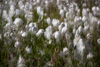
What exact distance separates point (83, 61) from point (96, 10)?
180cm

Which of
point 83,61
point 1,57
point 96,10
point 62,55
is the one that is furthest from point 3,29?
point 96,10

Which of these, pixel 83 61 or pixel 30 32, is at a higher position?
pixel 30 32

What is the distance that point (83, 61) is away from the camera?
1.44 m

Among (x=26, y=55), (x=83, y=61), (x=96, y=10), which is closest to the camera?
(x=83, y=61)

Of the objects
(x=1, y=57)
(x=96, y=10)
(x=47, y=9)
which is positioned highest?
(x=47, y=9)

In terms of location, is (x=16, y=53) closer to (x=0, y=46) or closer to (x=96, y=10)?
(x=0, y=46)

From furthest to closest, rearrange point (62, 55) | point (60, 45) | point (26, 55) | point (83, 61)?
point (60, 45)
point (26, 55)
point (62, 55)
point (83, 61)

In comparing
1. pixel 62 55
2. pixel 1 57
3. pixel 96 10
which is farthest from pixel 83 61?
pixel 96 10

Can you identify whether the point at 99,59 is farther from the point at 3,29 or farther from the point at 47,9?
the point at 47,9

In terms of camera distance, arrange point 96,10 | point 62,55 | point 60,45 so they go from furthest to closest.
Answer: point 96,10
point 60,45
point 62,55

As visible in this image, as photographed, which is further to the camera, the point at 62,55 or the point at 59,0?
the point at 59,0

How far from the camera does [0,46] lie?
80.0 inches

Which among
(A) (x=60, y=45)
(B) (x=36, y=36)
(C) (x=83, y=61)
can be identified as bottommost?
(C) (x=83, y=61)

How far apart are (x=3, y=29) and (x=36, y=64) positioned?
91 cm
